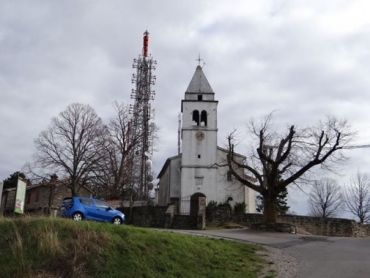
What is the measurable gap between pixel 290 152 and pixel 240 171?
18.8 m

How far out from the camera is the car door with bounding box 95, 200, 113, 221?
71.5 ft

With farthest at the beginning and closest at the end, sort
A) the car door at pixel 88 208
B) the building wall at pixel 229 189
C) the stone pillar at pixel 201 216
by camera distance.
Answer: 1. the building wall at pixel 229 189
2. the stone pillar at pixel 201 216
3. the car door at pixel 88 208

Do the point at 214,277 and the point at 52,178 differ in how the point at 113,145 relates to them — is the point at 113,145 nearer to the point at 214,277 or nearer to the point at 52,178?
the point at 52,178

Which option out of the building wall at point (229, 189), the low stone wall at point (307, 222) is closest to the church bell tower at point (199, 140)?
the building wall at point (229, 189)

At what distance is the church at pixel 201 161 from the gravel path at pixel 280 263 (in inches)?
1112

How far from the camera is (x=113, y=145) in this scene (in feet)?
149

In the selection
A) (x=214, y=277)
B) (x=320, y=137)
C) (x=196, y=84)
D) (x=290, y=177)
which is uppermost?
(x=196, y=84)

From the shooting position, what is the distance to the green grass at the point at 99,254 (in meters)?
10.6

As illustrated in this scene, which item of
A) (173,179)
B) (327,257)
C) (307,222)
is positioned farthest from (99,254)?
(173,179)

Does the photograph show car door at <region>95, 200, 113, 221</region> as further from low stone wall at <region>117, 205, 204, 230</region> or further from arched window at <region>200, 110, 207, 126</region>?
arched window at <region>200, 110, 207, 126</region>

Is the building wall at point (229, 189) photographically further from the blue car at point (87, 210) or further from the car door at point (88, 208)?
the car door at point (88, 208)

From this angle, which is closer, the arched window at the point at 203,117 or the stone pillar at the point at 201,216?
the stone pillar at the point at 201,216

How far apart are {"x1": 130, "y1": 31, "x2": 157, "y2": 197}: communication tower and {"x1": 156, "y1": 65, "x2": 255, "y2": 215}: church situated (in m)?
4.02

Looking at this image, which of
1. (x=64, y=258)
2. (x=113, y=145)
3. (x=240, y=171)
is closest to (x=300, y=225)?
(x=240, y=171)
